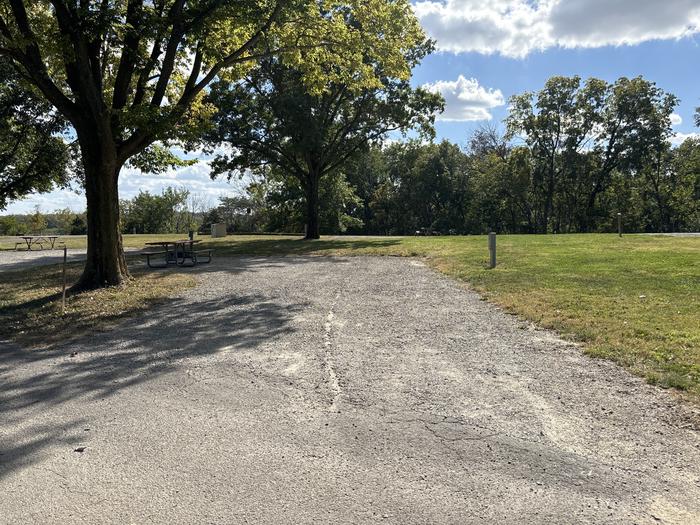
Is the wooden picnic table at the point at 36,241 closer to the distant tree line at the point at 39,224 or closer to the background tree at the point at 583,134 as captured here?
the distant tree line at the point at 39,224

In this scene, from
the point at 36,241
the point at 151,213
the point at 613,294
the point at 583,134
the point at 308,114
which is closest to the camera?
the point at 613,294

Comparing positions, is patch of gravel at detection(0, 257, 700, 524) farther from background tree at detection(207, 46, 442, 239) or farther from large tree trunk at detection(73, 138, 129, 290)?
background tree at detection(207, 46, 442, 239)

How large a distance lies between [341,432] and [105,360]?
11.2ft

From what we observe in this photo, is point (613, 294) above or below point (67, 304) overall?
above

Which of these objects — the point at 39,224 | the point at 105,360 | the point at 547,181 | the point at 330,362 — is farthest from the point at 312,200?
the point at 39,224

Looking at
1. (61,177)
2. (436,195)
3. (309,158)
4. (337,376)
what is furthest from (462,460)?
(436,195)

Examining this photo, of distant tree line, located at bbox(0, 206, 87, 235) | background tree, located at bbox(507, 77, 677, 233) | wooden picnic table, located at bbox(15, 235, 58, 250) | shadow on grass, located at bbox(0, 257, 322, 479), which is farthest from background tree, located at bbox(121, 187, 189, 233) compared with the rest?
shadow on grass, located at bbox(0, 257, 322, 479)

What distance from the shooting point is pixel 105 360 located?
5.67 m

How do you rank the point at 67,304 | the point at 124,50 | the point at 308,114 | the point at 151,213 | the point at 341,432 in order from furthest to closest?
1. the point at 151,213
2. the point at 308,114
3. the point at 124,50
4. the point at 67,304
5. the point at 341,432

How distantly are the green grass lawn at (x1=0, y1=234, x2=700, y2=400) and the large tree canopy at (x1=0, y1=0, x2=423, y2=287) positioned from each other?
4890 millimetres

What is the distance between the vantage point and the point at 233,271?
1412 centimetres

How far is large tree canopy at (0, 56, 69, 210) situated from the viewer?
20.9 meters

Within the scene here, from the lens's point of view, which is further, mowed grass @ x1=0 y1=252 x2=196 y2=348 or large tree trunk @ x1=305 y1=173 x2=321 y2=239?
large tree trunk @ x1=305 y1=173 x2=321 y2=239

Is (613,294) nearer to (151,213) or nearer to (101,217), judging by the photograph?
(101,217)
